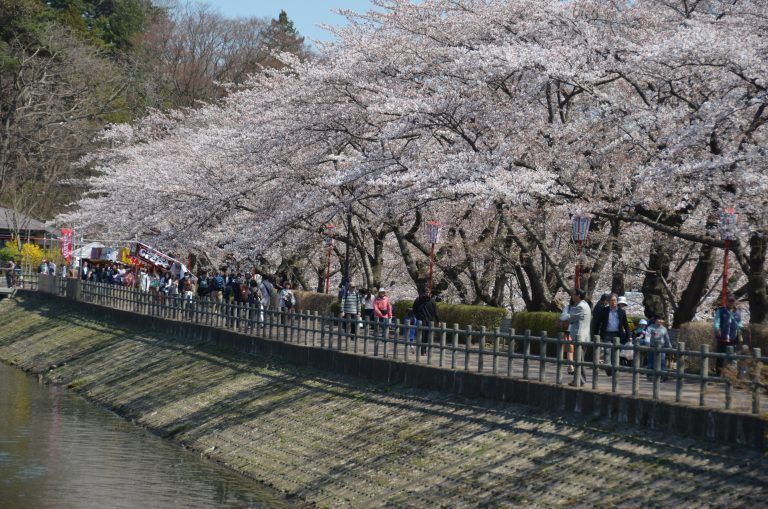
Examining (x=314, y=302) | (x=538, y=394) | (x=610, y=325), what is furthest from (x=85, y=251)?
(x=538, y=394)

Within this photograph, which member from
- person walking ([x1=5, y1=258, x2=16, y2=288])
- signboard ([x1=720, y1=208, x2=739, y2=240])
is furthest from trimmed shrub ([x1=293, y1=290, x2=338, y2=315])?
person walking ([x1=5, y1=258, x2=16, y2=288])

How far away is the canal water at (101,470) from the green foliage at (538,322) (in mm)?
8642

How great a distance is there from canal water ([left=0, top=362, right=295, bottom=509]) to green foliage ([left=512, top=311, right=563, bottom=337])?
28.4 feet

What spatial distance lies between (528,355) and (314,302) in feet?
76.1

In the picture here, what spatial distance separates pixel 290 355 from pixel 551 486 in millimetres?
13157

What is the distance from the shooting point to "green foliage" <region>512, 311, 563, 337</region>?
26203 millimetres

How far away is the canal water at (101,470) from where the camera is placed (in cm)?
1872

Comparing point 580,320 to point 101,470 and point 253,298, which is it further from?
point 253,298

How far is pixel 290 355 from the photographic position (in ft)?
88.9

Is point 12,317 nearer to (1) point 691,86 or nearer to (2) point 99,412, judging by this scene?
(2) point 99,412

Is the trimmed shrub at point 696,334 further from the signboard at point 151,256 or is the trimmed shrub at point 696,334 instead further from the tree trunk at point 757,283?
the signboard at point 151,256

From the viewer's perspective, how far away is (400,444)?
18.7 m

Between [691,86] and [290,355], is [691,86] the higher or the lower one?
the higher one

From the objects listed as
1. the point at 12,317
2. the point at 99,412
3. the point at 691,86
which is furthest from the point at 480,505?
the point at 12,317
